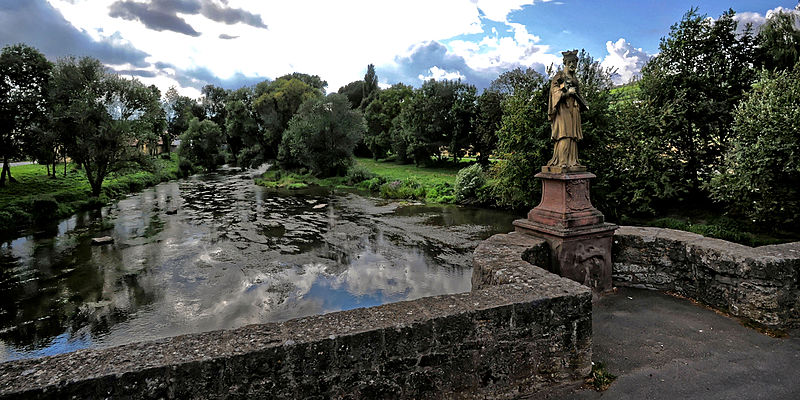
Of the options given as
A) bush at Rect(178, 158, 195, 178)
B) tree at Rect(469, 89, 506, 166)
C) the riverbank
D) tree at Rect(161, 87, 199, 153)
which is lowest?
the riverbank

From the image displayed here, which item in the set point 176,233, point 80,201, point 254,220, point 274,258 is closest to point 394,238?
point 274,258

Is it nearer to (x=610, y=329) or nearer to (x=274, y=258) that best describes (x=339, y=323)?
(x=610, y=329)

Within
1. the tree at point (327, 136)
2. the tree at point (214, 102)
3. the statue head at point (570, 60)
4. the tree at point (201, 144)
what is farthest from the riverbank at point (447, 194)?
the tree at point (214, 102)

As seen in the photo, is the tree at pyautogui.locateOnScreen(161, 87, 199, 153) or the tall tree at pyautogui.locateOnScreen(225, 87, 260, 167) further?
the tree at pyautogui.locateOnScreen(161, 87, 199, 153)

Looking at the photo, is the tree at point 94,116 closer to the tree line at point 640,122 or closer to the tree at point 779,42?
the tree line at point 640,122

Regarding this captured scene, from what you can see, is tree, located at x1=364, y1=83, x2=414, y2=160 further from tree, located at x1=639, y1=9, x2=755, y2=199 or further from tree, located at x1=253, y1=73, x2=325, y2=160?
tree, located at x1=639, y1=9, x2=755, y2=199

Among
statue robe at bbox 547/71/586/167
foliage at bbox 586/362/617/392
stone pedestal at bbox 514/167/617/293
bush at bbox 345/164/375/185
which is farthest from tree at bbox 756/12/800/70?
bush at bbox 345/164/375/185

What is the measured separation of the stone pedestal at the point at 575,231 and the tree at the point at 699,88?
12.4 m

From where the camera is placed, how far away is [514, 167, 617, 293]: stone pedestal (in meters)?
6.93

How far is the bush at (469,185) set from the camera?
2647cm

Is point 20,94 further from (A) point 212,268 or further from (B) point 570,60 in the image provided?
(B) point 570,60

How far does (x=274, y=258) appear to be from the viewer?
48.0ft

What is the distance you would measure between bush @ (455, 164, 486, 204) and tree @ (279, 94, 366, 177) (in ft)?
55.9

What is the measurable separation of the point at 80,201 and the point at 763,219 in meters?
35.6
